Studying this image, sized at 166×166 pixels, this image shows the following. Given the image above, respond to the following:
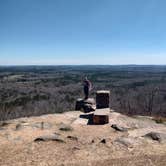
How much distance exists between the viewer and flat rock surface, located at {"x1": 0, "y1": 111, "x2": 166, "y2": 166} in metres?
6.74

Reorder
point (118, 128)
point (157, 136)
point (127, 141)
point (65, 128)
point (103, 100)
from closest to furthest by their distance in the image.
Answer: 1. point (127, 141)
2. point (157, 136)
3. point (65, 128)
4. point (118, 128)
5. point (103, 100)

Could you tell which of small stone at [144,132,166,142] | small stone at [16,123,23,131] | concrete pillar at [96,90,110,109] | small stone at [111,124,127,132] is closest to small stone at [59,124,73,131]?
small stone at [16,123,23,131]

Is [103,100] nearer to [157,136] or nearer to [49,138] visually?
[157,136]

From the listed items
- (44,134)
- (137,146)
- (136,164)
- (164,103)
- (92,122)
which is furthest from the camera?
(164,103)

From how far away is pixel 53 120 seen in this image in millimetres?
11000

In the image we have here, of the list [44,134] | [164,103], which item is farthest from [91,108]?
[164,103]

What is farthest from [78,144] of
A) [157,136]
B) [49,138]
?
[157,136]

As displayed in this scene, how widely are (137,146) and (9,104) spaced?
43.6 metres

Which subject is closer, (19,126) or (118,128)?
(118,128)

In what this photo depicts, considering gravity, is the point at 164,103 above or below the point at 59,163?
below

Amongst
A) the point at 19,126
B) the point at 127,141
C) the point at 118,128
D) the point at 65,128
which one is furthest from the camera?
the point at 19,126

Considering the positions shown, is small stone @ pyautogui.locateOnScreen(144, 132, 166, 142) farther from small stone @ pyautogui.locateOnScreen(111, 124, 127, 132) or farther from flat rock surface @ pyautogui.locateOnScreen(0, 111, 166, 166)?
small stone @ pyautogui.locateOnScreen(111, 124, 127, 132)

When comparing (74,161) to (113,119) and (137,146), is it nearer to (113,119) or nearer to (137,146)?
(137,146)

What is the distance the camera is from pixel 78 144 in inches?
312
